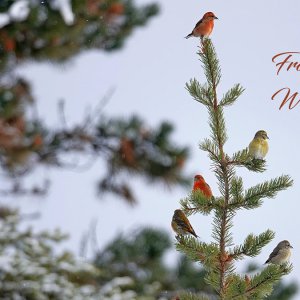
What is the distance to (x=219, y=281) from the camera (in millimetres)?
5363

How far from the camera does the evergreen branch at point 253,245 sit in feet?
17.6

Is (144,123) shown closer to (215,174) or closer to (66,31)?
(215,174)

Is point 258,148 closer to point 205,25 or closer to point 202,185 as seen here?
point 202,185

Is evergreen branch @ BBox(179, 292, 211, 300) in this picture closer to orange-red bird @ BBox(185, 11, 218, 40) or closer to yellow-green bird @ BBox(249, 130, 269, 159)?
yellow-green bird @ BBox(249, 130, 269, 159)

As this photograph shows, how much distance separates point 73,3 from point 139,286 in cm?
230

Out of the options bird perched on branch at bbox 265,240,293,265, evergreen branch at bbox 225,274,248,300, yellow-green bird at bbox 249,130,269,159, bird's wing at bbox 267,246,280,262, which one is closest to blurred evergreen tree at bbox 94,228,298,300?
evergreen branch at bbox 225,274,248,300

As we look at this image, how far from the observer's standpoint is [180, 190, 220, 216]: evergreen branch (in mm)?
5375

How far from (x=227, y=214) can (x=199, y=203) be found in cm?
25

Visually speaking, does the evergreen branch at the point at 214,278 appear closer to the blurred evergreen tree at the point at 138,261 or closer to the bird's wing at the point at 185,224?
the blurred evergreen tree at the point at 138,261

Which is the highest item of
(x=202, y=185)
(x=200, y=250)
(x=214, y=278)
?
(x=202, y=185)

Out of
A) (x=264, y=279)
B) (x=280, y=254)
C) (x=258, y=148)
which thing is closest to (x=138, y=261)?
(x=264, y=279)

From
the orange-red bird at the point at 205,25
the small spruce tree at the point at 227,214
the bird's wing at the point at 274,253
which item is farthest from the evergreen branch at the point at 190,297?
the orange-red bird at the point at 205,25

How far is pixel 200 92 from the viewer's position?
5.61m

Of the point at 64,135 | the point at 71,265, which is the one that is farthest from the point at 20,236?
the point at 64,135
